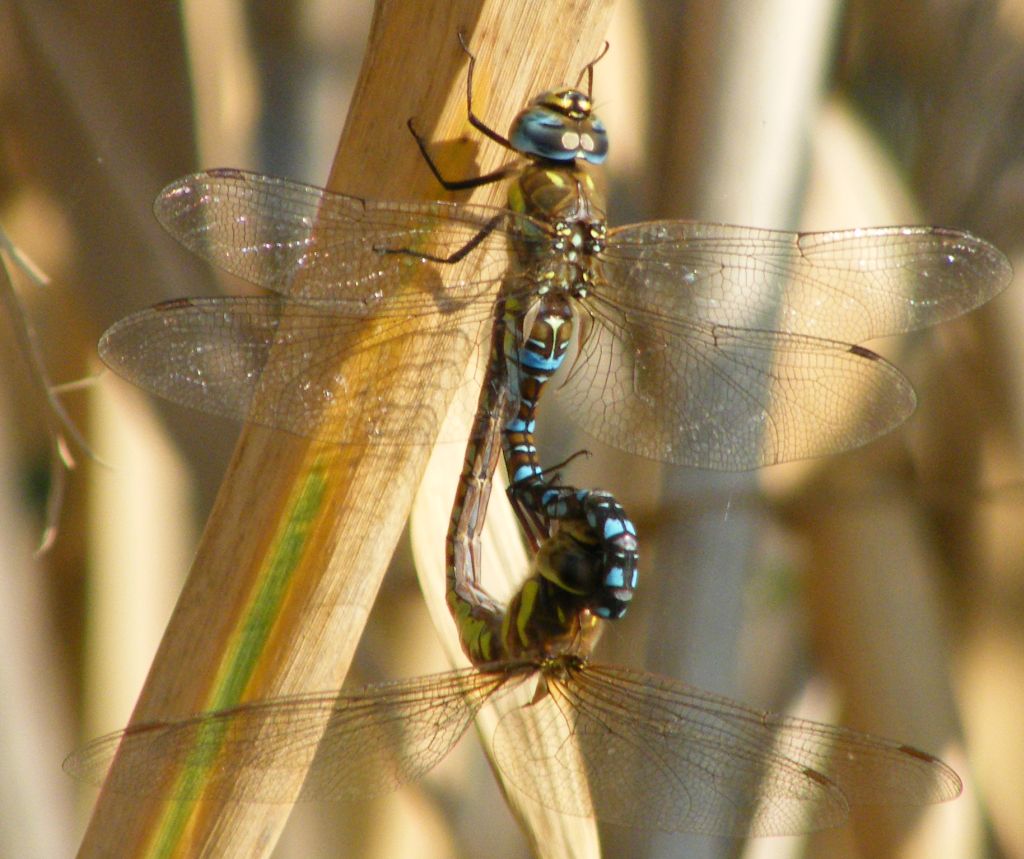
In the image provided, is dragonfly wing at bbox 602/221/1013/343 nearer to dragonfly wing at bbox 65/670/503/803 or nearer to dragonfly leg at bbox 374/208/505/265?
dragonfly leg at bbox 374/208/505/265

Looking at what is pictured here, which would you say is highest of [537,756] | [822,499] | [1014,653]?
[822,499]

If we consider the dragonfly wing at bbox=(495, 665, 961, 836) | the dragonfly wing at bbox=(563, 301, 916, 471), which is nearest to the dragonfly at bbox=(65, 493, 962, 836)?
the dragonfly wing at bbox=(495, 665, 961, 836)

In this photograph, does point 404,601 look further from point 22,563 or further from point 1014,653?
point 1014,653

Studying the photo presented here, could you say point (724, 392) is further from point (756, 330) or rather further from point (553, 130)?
point (553, 130)

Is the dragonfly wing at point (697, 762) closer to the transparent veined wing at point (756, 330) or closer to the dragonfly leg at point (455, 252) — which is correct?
the transparent veined wing at point (756, 330)

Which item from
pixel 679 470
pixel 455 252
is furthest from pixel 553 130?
pixel 679 470

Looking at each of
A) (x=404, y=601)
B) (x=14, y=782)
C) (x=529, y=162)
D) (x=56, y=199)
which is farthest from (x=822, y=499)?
(x=14, y=782)

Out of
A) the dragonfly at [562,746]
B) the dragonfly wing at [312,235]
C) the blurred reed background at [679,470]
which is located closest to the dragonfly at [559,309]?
the dragonfly wing at [312,235]
